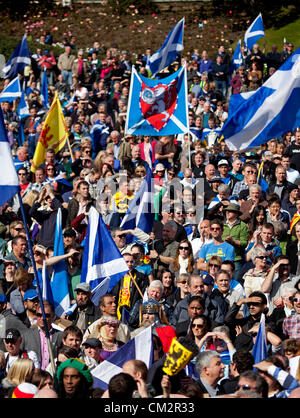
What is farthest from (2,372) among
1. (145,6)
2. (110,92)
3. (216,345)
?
(145,6)

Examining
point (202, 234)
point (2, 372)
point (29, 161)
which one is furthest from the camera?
point (29, 161)

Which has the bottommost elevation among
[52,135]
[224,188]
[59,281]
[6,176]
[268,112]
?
[52,135]

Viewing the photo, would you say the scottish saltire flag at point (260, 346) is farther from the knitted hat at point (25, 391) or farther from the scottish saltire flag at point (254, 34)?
the scottish saltire flag at point (254, 34)

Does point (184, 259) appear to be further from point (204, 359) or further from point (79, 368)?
point (79, 368)

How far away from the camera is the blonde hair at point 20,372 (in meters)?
7.36

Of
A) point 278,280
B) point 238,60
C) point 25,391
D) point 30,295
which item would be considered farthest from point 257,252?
point 238,60

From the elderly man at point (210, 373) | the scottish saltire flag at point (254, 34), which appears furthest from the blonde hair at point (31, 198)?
the scottish saltire flag at point (254, 34)

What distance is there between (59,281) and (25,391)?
161 inches

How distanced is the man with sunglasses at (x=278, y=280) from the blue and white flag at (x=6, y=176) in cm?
331

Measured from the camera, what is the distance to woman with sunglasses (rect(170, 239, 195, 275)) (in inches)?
418

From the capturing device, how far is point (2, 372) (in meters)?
8.11

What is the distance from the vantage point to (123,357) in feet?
24.9

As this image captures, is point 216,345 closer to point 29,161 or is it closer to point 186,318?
point 186,318
